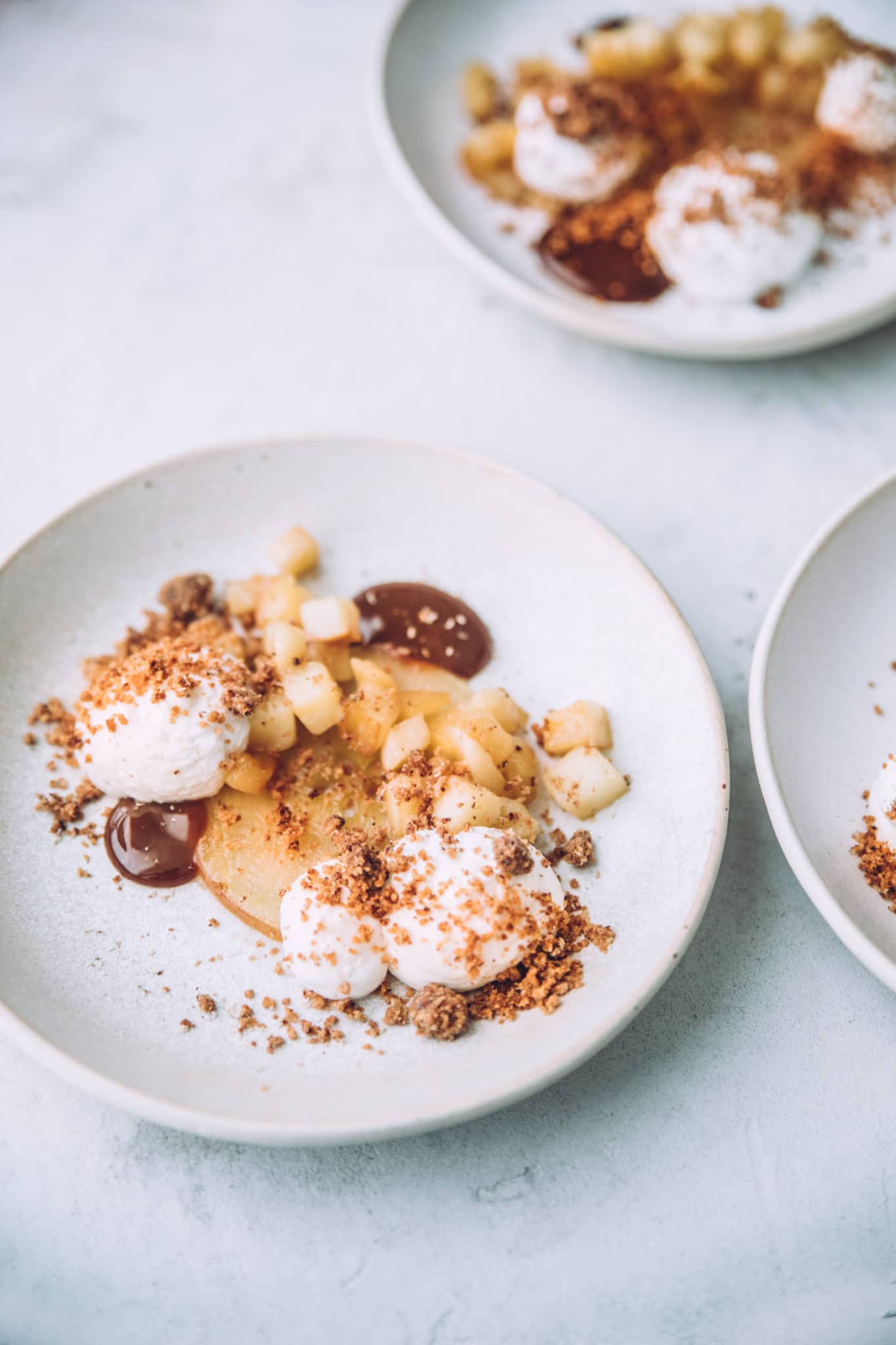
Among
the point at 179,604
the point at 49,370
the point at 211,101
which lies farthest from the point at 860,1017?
the point at 211,101

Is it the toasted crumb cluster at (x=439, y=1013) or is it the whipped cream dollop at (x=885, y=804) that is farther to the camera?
the whipped cream dollop at (x=885, y=804)

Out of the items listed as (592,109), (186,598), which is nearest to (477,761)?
(186,598)

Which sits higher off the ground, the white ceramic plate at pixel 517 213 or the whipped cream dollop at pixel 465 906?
the white ceramic plate at pixel 517 213

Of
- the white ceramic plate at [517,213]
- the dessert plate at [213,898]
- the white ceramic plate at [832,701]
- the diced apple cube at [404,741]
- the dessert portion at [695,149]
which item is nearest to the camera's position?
the dessert plate at [213,898]

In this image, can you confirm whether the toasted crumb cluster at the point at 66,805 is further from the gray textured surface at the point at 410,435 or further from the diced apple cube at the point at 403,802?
the diced apple cube at the point at 403,802

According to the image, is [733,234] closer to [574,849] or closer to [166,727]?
[574,849]

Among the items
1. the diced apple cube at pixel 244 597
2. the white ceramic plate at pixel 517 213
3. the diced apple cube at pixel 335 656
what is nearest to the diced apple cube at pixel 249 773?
the diced apple cube at pixel 335 656

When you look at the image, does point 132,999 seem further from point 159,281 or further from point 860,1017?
point 159,281
